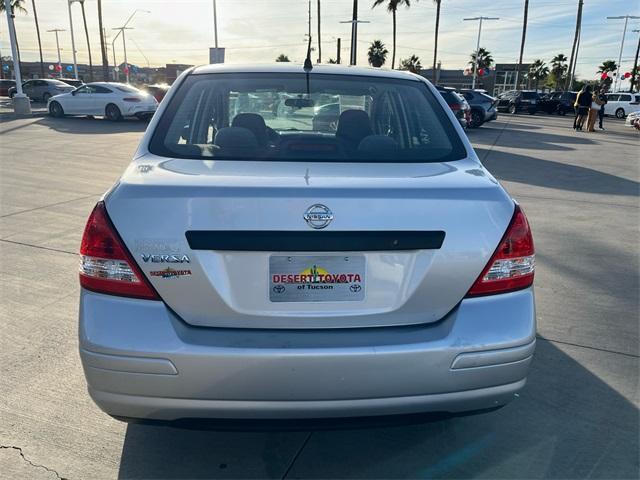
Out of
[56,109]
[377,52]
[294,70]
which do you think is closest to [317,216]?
[294,70]

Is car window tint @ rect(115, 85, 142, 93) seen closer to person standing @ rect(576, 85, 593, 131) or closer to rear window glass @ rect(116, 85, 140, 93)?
rear window glass @ rect(116, 85, 140, 93)

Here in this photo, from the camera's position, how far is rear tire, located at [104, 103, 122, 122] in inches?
806

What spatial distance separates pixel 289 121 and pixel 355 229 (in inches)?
73.5

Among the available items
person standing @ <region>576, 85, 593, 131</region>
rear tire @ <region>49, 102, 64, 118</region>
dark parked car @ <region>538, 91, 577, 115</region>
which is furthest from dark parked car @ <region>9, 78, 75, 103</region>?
dark parked car @ <region>538, 91, 577, 115</region>

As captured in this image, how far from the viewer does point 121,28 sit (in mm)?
55500

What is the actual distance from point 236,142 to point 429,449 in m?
1.73

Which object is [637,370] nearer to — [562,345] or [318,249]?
[562,345]

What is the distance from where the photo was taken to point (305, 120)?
3.53m

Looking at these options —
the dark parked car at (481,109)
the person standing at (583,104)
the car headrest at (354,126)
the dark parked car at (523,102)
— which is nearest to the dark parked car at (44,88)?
the dark parked car at (481,109)

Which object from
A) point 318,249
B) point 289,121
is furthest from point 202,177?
point 289,121

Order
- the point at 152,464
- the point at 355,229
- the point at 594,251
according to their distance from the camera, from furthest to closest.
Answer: the point at 594,251 → the point at 152,464 → the point at 355,229

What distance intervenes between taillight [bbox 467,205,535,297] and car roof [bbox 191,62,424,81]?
139cm

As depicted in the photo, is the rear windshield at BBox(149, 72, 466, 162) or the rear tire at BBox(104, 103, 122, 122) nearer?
the rear windshield at BBox(149, 72, 466, 162)

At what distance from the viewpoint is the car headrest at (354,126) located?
2895 mm
